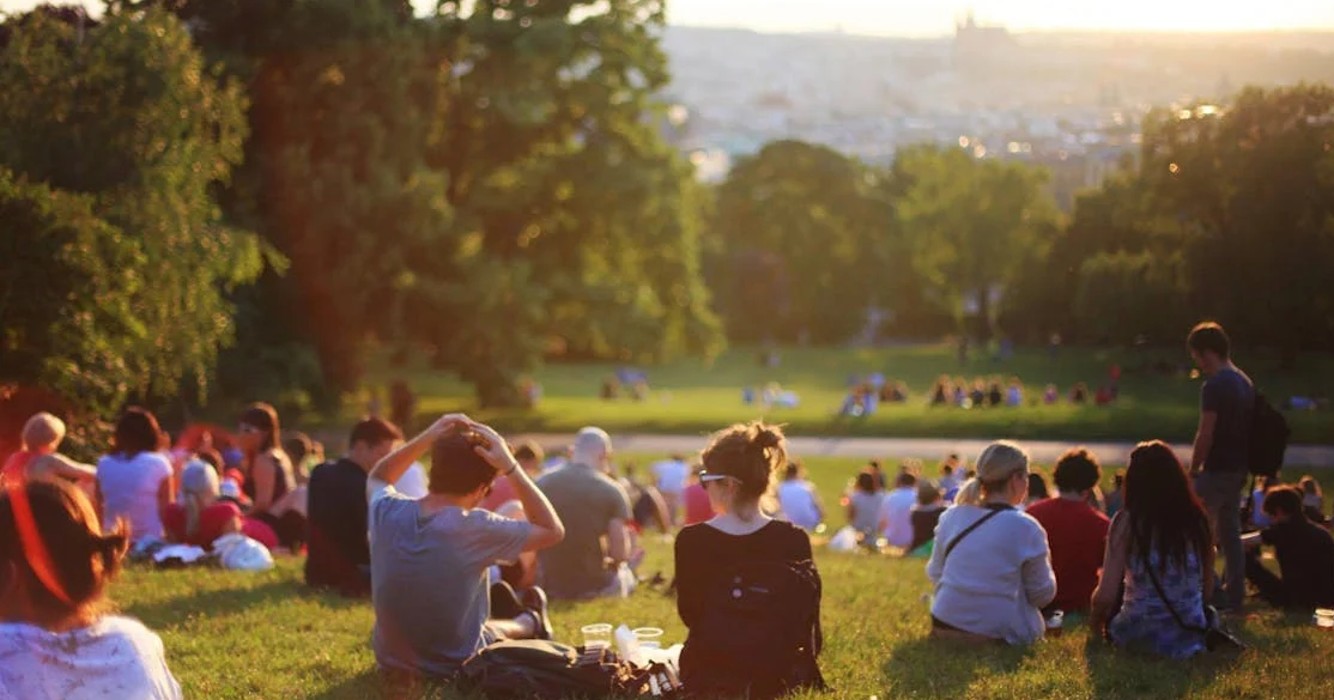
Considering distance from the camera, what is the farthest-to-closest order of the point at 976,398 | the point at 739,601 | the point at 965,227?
the point at 965,227 < the point at 976,398 < the point at 739,601

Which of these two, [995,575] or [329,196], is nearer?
[995,575]

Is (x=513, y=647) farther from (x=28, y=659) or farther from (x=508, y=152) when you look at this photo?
(x=508, y=152)

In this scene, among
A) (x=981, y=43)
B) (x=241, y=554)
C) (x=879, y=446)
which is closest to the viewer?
(x=241, y=554)

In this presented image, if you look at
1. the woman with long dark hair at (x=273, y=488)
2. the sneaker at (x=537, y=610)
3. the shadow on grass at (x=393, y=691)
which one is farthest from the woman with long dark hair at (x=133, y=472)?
the shadow on grass at (x=393, y=691)

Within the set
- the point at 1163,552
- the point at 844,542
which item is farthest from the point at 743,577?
the point at 844,542

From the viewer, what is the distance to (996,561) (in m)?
8.55

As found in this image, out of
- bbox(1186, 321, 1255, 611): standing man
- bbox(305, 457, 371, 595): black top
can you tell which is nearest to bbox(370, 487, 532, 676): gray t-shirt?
bbox(305, 457, 371, 595): black top

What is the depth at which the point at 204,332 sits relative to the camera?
70.4 feet

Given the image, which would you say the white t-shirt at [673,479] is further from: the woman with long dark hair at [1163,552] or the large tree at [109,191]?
the woman with long dark hair at [1163,552]

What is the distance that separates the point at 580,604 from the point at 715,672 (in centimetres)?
384

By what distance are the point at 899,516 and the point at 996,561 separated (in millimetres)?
8623

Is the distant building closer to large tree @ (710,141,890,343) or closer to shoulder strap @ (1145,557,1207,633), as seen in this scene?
large tree @ (710,141,890,343)

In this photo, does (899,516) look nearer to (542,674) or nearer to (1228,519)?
(1228,519)

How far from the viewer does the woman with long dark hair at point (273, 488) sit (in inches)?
527
